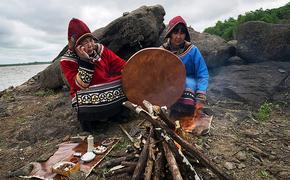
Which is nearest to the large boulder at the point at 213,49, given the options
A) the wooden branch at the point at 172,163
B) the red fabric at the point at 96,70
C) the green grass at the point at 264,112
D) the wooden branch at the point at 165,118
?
the green grass at the point at 264,112

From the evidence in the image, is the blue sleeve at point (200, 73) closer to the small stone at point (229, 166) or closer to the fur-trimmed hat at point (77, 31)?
the small stone at point (229, 166)

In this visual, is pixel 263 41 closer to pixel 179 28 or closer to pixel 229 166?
pixel 179 28

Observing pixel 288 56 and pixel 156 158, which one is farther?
pixel 288 56

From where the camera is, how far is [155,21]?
8.48m

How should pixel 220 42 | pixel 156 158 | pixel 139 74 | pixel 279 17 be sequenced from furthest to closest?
1. pixel 279 17
2. pixel 220 42
3. pixel 139 74
4. pixel 156 158

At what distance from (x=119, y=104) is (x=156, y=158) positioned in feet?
7.48

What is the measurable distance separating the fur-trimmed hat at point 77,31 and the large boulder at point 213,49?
197 inches

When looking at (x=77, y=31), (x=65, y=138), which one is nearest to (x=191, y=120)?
(x=65, y=138)

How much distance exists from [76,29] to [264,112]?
4712 millimetres

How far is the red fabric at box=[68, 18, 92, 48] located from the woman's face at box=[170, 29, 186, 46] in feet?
5.73

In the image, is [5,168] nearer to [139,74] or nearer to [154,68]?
[139,74]

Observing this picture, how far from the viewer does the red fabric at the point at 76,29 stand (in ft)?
16.0

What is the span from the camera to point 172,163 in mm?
3162

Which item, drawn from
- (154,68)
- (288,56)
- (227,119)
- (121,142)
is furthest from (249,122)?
(288,56)
